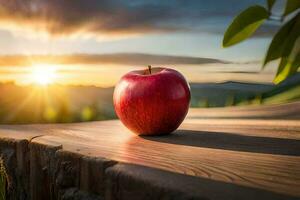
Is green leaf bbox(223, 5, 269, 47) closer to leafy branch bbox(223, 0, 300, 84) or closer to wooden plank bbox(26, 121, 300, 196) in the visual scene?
leafy branch bbox(223, 0, 300, 84)

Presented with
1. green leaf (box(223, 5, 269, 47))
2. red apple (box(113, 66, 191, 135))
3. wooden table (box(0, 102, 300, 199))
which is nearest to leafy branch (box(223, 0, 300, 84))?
green leaf (box(223, 5, 269, 47))

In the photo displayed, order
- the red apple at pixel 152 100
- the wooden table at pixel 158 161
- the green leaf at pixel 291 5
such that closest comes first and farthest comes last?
1. the green leaf at pixel 291 5
2. the wooden table at pixel 158 161
3. the red apple at pixel 152 100

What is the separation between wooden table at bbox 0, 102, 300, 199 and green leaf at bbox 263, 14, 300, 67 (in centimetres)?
21

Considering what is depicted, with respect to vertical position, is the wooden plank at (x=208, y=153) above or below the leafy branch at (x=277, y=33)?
below

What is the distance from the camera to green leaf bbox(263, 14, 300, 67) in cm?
49

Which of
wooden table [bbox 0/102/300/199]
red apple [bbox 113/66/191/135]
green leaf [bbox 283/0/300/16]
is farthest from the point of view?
red apple [bbox 113/66/191/135]

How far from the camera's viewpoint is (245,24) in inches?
19.8

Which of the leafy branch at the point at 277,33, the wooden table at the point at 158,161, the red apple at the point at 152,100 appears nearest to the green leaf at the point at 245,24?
the leafy branch at the point at 277,33

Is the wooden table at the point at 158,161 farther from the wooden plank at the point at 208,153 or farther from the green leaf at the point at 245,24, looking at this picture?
the green leaf at the point at 245,24

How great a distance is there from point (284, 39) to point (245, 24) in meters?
0.04

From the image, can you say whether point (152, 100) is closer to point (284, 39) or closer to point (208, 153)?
point (208, 153)

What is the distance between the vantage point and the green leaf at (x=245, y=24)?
48cm

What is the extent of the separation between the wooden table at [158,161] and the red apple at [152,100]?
0.15ft

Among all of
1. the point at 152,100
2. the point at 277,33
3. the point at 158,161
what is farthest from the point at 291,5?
the point at 152,100
